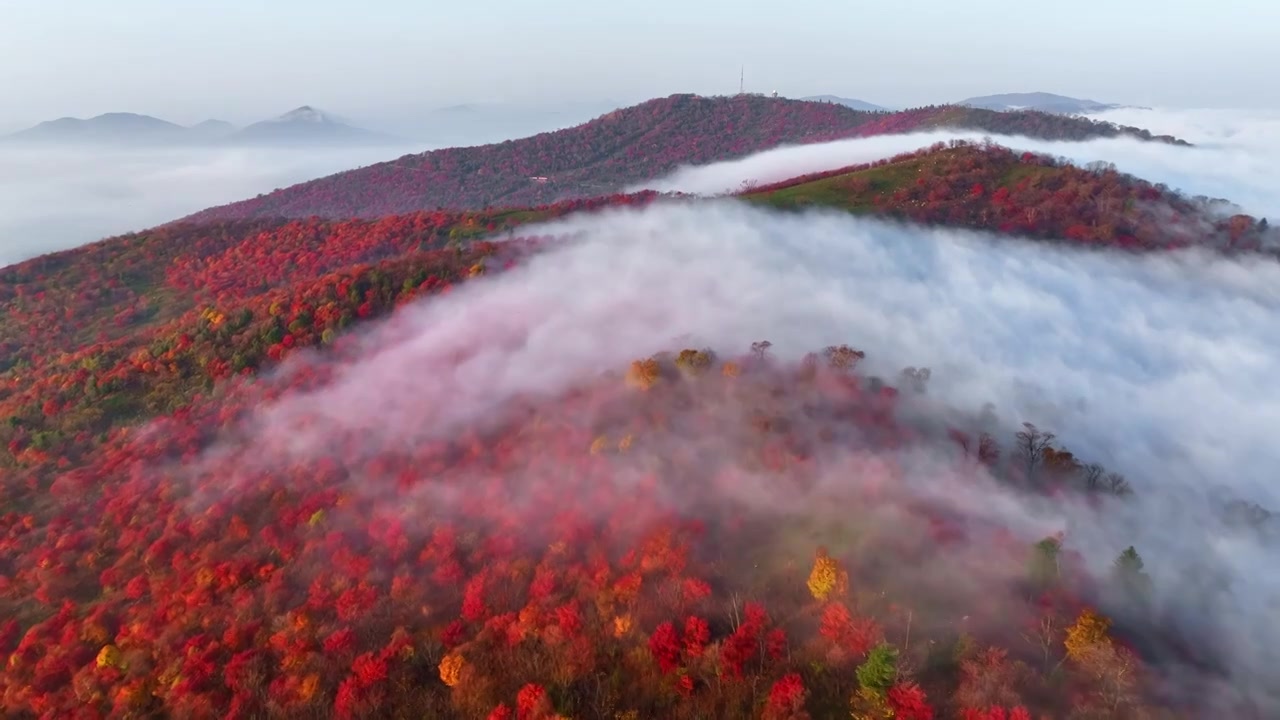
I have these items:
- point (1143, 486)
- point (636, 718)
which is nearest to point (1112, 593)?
point (1143, 486)

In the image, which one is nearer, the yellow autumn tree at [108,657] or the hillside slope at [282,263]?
the yellow autumn tree at [108,657]

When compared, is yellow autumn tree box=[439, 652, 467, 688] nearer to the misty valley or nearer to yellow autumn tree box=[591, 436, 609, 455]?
the misty valley

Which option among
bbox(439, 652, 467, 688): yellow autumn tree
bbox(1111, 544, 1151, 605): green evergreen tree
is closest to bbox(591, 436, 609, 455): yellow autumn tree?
bbox(439, 652, 467, 688): yellow autumn tree

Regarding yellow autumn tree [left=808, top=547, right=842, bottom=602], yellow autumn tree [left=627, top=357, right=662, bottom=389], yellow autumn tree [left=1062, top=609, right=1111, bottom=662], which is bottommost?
yellow autumn tree [left=1062, top=609, right=1111, bottom=662]

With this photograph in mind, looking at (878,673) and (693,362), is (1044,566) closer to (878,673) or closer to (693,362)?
(878,673)

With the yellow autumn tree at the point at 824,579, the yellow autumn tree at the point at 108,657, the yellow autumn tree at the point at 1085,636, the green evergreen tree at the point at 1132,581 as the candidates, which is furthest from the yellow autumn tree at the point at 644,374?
the yellow autumn tree at the point at 108,657

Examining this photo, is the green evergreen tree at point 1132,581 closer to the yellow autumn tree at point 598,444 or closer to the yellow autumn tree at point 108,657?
the yellow autumn tree at point 598,444

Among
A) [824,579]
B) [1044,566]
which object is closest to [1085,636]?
[1044,566]
